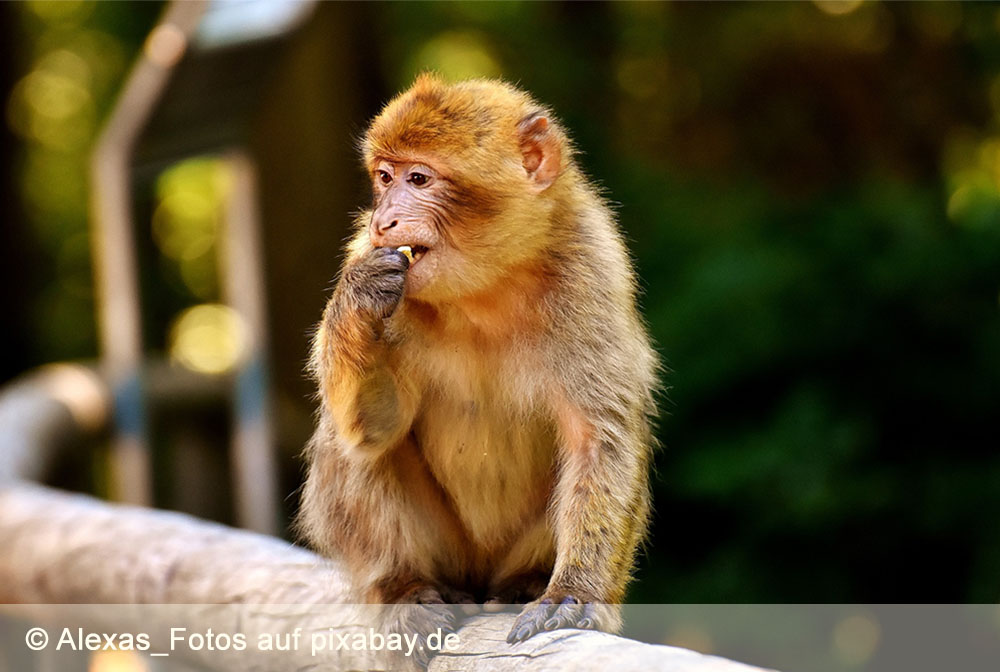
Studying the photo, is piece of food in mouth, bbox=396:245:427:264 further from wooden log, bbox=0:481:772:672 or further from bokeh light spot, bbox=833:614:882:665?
bokeh light spot, bbox=833:614:882:665

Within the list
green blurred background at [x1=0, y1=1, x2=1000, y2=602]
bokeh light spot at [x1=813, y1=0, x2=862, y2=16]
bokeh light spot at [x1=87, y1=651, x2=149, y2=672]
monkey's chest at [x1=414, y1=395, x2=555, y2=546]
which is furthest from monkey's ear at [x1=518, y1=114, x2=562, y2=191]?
bokeh light spot at [x1=813, y1=0, x2=862, y2=16]

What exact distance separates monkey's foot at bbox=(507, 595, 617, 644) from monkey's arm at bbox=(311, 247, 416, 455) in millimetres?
703

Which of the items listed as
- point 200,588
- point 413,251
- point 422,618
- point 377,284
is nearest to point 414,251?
point 413,251

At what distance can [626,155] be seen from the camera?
927 cm

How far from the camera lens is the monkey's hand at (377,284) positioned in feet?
11.0

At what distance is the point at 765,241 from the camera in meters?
7.84

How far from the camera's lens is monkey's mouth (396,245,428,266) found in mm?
3549

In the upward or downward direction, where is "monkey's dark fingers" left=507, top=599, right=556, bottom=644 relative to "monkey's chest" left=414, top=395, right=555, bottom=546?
downward

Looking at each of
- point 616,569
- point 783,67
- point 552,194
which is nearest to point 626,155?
point 783,67

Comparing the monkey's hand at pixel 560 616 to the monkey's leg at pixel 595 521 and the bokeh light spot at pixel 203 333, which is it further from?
the bokeh light spot at pixel 203 333

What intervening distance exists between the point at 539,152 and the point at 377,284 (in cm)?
78

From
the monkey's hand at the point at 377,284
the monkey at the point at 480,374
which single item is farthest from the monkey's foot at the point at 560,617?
the monkey's hand at the point at 377,284

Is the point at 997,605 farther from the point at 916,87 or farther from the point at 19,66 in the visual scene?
the point at 19,66

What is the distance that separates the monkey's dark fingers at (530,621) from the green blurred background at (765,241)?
2.86 metres
